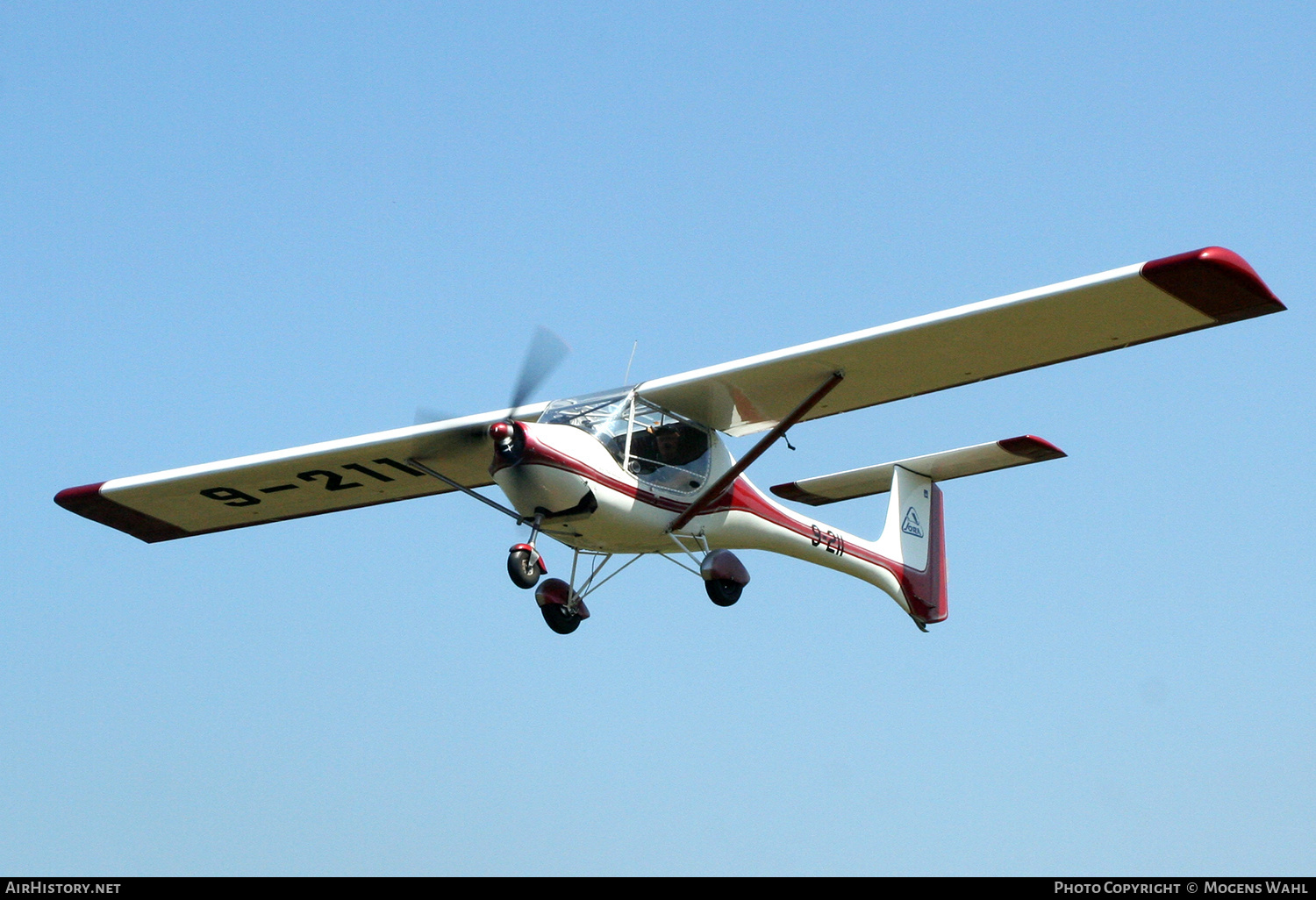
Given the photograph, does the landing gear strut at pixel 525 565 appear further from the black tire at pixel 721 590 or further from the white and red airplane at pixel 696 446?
the black tire at pixel 721 590

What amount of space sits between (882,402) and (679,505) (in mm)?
2424

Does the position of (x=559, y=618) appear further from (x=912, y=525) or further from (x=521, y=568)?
(x=912, y=525)

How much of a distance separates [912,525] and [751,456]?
4367 millimetres

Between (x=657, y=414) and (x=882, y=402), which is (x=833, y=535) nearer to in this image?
(x=882, y=402)

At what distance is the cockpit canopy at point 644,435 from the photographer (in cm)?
1368

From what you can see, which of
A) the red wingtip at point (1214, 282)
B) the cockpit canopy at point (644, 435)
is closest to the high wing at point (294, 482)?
the cockpit canopy at point (644, 435)

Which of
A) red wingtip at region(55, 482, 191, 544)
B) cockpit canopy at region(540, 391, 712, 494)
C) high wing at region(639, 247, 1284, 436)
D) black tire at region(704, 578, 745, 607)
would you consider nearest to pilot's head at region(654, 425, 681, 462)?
cockpit canopy at region(540, 391, 712, 494)

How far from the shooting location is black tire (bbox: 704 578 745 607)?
1389cm

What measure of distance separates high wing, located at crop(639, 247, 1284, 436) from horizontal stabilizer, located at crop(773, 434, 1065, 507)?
2.83m

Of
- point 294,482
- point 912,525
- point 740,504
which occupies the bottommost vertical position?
point 740,504

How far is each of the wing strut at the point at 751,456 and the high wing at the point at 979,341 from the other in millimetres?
130

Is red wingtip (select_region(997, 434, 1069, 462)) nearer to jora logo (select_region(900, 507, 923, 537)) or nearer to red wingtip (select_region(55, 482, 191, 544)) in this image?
jora logo (select_region(900, 507, 923, 537))

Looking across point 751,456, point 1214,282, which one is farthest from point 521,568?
point 1214,282

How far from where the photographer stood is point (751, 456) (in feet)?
46.9
